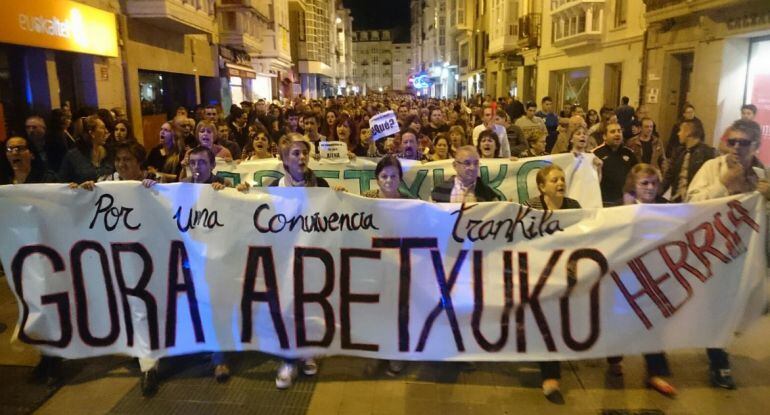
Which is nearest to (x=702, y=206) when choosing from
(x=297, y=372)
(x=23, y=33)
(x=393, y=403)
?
(x=393, y=403)

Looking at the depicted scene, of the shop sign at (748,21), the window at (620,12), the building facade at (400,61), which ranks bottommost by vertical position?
the shop sign at (748,21)

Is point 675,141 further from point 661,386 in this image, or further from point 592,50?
point 592,50

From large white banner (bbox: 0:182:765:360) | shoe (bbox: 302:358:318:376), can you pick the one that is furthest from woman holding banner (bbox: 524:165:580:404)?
shoe (bbox: 302:358:318:376)

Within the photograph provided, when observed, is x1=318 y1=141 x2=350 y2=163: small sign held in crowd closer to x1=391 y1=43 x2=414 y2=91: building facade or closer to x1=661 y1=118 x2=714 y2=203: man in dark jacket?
x1=661 y1=118 x2=714 y2=203: man in dark jacket

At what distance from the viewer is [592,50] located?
2123cm

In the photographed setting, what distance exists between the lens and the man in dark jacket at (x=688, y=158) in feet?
19.4

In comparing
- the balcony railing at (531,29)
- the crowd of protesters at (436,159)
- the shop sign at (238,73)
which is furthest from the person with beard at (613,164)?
the balcony railing at (531,29)

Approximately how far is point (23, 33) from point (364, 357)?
790cm

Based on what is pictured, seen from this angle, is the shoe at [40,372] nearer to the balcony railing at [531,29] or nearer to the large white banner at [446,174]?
the large white banner at [446,174]

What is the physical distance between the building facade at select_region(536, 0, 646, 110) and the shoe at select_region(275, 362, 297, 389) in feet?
52.0

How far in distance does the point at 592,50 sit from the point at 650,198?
740 inches

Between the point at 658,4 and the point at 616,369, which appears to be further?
the point at 658,4

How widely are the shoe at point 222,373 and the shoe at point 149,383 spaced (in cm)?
40

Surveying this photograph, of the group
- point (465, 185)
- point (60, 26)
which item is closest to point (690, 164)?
point (465, 185)
